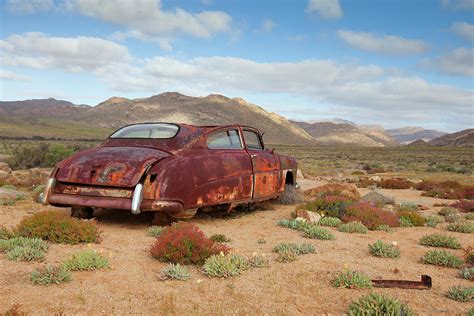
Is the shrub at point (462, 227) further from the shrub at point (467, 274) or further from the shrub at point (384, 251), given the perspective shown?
the shrub at point (467, 274)

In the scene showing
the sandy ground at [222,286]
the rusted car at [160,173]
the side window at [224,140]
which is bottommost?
the sandy ground at [222,286]

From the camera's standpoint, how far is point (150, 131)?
7.59 meters

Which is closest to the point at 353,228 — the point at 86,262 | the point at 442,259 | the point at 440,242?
the point at 440,242

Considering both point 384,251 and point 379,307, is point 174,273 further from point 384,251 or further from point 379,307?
point 384,251

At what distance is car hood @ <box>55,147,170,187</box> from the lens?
625cm

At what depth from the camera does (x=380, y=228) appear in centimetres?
778

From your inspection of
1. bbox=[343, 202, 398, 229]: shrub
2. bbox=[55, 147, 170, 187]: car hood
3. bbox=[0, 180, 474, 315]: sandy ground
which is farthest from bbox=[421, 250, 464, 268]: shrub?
bbox=[55, 147, 170, 187]: car hood

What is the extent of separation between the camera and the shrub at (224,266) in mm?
4555

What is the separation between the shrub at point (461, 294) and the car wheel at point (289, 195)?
6333 mm

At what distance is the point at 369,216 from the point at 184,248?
4509 millimetres

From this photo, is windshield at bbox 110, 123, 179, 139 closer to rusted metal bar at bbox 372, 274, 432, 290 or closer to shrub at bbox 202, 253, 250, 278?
shrub at bbox 202, 253, 250, 278

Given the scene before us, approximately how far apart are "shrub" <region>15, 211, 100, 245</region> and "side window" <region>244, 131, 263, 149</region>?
4.10 meters

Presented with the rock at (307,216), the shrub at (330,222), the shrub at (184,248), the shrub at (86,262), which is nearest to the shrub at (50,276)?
the shrub at (86,262)

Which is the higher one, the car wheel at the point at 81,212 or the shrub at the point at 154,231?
the car wheel at the point at 81,212
